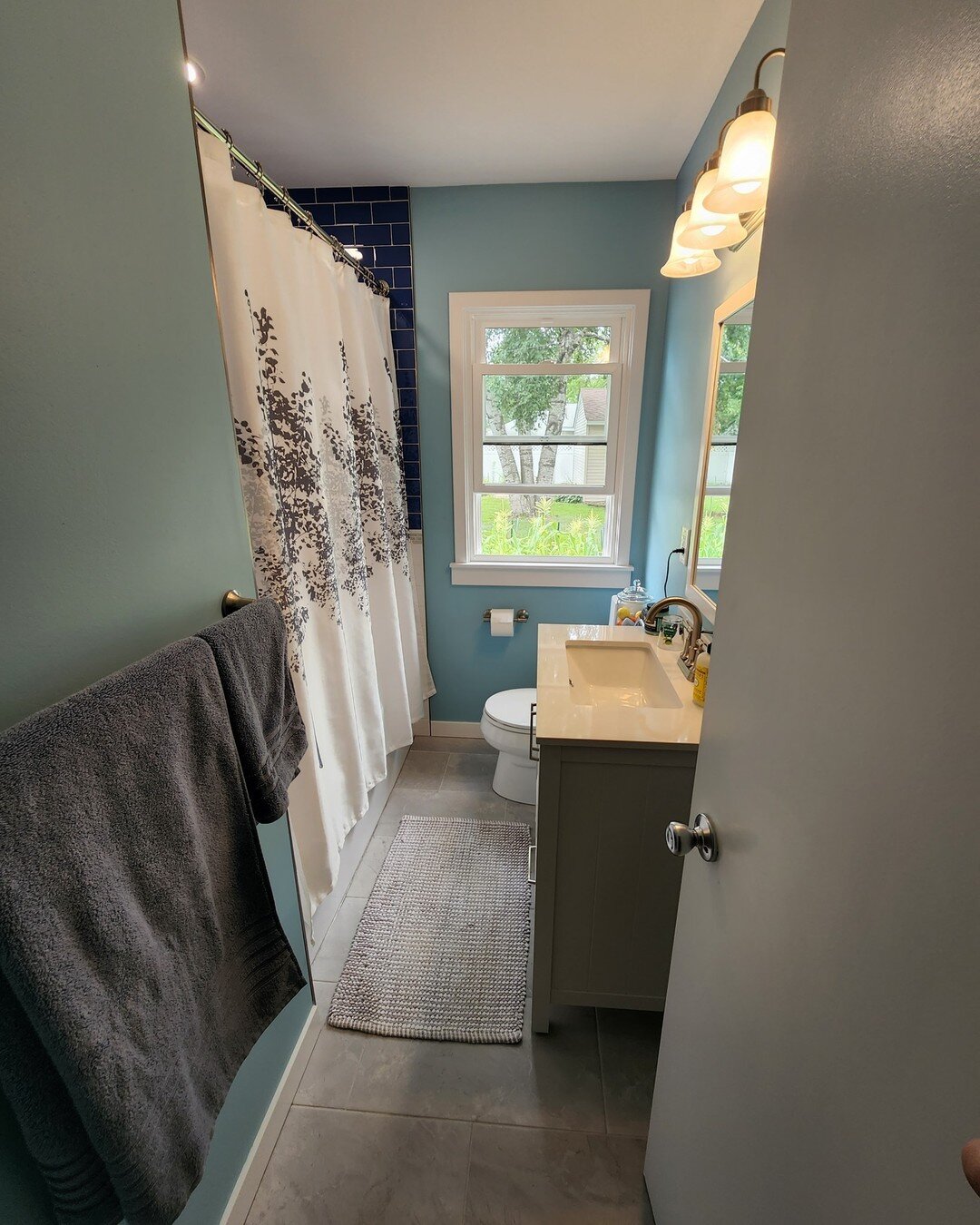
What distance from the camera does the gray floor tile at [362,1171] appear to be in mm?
1033

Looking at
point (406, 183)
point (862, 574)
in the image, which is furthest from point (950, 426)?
point (406, 183)

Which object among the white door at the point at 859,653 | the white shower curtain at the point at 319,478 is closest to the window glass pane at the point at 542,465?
the white shower curtain at the point at 319,478

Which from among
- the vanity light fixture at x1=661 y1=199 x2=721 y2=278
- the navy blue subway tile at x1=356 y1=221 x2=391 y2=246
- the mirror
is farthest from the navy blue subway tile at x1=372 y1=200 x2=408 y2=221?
the mirror

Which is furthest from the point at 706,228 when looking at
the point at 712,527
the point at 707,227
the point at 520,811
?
the point at 520,811

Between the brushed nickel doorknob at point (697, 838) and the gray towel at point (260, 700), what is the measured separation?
611mm

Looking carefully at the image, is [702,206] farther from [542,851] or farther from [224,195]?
[542,851]

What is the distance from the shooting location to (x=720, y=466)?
1525 millimetres

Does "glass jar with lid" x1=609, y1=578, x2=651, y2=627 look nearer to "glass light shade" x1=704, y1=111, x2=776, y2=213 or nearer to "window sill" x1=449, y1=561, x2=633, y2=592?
"window sill" x1=449, y1=561, x2=633, y2=592

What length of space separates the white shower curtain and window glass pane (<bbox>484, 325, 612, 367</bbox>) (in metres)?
0.49

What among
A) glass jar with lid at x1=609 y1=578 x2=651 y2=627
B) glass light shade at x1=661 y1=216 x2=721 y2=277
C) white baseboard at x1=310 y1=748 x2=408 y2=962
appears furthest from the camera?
glass jar with lid at x1=609 y1=578 x2=651 y2=627

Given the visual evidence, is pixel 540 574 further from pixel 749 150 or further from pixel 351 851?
pixel 749 150

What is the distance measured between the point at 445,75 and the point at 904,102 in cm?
159

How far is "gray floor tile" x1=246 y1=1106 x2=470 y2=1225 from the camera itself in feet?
3.39

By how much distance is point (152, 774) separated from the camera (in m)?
0.60
